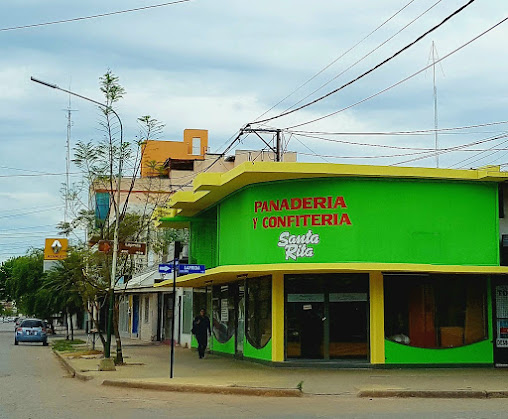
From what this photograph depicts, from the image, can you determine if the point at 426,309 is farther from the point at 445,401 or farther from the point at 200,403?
the point at 200,403

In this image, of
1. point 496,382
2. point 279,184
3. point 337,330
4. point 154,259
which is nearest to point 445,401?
point 496,382

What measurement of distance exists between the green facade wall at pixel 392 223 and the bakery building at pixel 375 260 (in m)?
0.03

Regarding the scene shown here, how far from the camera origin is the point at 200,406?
16.2m

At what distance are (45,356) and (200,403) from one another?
72.3 ft

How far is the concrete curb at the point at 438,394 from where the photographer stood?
58.7 ft

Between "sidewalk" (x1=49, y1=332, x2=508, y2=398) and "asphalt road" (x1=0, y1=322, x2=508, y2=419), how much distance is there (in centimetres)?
60

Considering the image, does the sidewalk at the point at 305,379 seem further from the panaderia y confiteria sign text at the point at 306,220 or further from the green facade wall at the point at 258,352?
the panaderia y confiteria sign text at the point at 306,220

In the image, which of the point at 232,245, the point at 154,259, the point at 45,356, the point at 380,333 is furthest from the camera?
the point at 154,259

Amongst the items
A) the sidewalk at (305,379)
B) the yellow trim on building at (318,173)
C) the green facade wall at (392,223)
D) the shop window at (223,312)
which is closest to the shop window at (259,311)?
the sidewalk at (305,379)

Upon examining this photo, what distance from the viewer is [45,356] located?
121 ft

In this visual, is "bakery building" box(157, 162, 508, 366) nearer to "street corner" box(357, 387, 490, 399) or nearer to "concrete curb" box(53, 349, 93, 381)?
"concrete curb" box(53, 349, 93, 381)

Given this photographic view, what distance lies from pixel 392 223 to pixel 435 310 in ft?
10.1

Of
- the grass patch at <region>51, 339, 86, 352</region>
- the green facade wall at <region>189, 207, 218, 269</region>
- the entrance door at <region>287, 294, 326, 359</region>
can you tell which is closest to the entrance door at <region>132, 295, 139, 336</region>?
the grass patch at <region>51, 339, 86, 352</region>

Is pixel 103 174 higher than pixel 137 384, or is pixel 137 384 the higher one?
pixel 103 174
